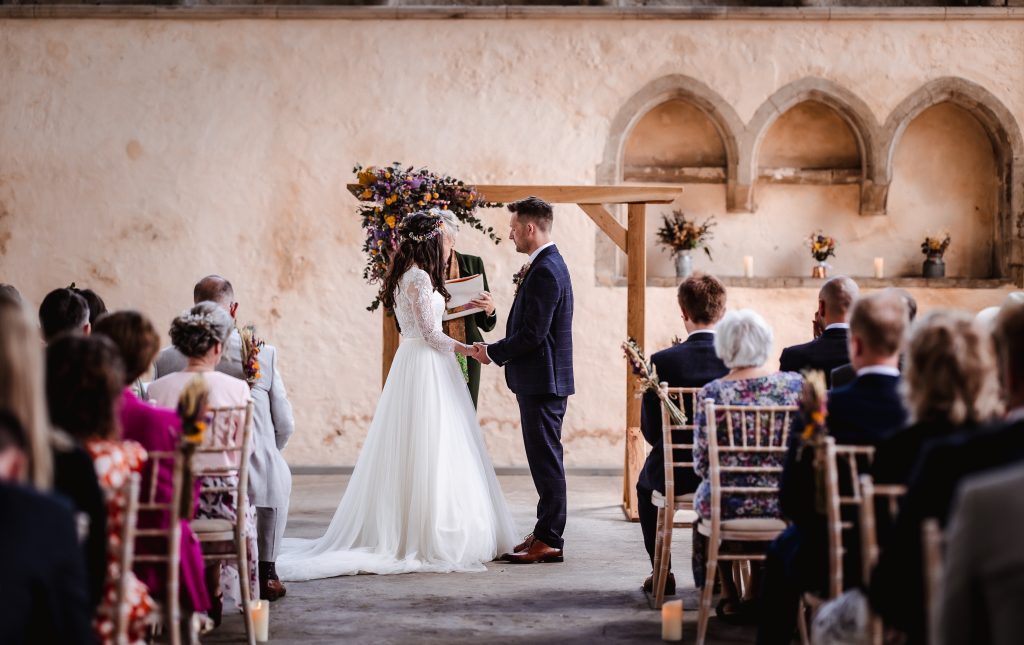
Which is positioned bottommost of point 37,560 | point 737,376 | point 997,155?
point 37,560

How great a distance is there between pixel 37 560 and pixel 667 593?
3410mm

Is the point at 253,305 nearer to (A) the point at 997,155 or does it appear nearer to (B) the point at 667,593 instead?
(B) the point at 667,593

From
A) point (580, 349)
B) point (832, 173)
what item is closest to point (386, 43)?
point (580, 349)

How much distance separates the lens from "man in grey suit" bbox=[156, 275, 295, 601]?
4684 millimetres

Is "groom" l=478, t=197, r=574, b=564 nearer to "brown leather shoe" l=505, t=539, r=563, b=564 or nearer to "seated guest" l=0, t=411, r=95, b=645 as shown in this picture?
"brown leather shoe" l=505, t=539, r=563, b=564

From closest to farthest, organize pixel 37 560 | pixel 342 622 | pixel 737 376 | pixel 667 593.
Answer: pixel 37 560 < pixel 737 376 < pixel 342 622 < pixel 667 593

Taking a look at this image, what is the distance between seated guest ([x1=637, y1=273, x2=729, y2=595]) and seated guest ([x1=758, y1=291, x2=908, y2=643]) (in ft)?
4.32

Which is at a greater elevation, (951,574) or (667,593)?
(951,574)

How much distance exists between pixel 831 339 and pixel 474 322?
217 centimetres

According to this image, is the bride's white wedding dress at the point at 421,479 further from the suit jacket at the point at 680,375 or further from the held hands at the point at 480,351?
the suit jacket at the point at 680,375

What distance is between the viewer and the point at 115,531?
268 cm

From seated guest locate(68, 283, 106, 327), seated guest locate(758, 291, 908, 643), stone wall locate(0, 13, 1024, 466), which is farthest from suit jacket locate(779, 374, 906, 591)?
stone wall locate(0, 13, 1024, 466)

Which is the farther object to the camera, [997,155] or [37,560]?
[997,155]

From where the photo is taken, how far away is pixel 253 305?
9094 millimetres
